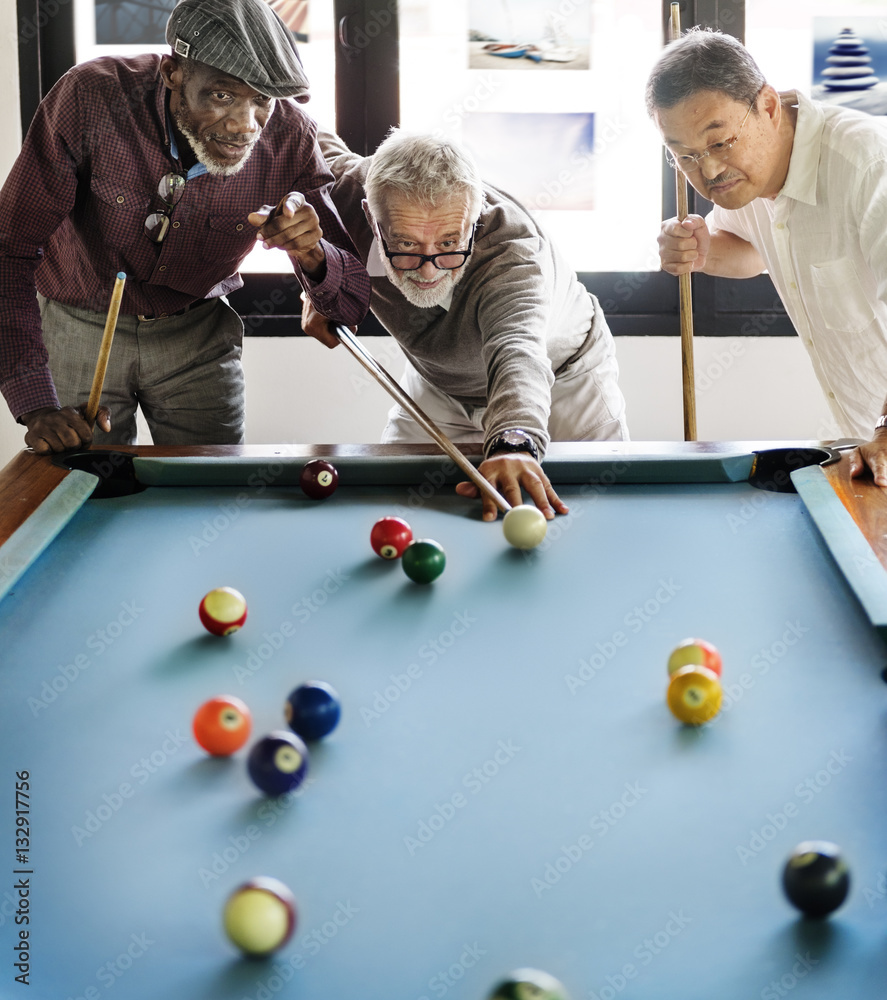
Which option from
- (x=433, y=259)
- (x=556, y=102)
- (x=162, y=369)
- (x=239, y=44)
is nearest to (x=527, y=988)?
(x=433, y=259)

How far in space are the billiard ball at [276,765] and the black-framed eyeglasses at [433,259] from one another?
1.37m

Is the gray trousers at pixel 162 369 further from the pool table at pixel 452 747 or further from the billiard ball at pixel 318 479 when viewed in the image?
the billiard ball at pixel 318 479

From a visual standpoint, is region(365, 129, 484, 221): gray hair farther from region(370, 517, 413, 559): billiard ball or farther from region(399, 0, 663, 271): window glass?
region(399, 0, 663, 271): window glass

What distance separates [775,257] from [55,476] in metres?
1.79

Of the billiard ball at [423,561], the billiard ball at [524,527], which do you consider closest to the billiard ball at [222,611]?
the billiard ball at [423,561]

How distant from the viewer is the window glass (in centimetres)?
393

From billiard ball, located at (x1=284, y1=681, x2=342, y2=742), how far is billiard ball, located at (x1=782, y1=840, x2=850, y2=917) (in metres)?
0.51

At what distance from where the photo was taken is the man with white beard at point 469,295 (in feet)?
6.51

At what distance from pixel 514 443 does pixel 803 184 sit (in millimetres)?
966

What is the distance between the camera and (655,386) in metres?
3.94

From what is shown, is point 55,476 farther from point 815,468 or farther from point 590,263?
point 590,263

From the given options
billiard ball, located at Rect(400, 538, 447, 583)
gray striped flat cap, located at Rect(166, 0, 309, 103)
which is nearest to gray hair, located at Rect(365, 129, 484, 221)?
gray striped flat cap, located at Rect(166, 0, 309, 103)

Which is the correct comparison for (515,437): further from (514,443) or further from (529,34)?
(529,34)

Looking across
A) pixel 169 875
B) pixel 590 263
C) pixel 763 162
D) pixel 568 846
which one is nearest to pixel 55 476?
pixel 169 875
